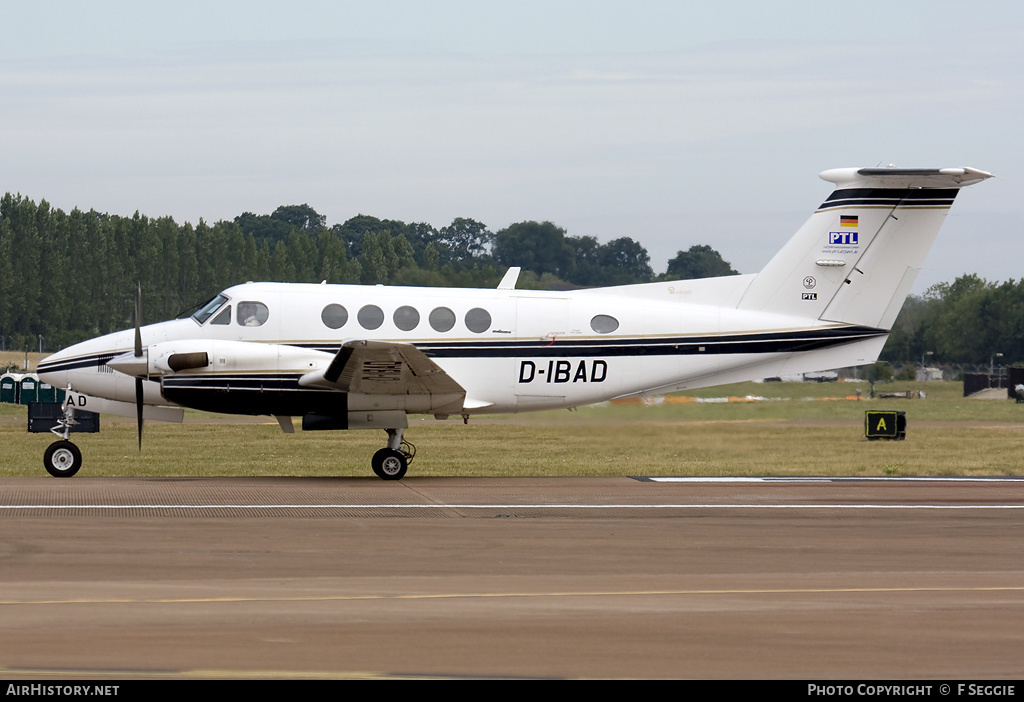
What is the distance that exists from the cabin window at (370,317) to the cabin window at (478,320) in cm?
140

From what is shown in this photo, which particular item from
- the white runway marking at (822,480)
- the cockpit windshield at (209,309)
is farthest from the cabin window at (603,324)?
the cockpit windshield at (209,309)

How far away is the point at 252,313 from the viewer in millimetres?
17734

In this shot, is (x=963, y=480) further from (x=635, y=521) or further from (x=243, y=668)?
(x=243, y=668)

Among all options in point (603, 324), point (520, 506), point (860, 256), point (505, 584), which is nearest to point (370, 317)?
point (603, 324)

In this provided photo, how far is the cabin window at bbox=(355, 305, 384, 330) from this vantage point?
1781 cm

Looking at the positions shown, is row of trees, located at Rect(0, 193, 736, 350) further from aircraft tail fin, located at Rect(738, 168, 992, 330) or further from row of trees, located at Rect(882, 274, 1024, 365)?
aircraft tail fin, located at Rect(738, 168, 992, 330)

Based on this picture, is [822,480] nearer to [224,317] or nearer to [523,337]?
[523,337]

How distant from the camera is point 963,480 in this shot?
18.8 m

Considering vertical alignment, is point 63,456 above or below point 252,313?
below

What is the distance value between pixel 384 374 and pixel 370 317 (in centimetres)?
130

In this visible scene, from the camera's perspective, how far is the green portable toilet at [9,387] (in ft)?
153

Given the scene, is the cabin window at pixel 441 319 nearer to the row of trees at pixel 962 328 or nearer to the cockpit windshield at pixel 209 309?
the cockpit windshield at pixel 209 309

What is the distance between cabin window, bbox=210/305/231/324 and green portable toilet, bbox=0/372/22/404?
32.9 meters
